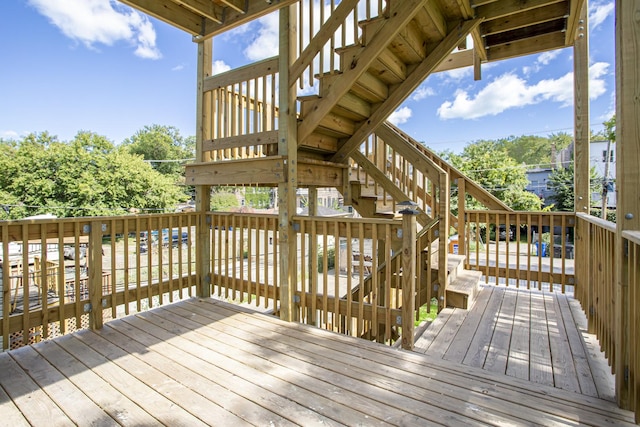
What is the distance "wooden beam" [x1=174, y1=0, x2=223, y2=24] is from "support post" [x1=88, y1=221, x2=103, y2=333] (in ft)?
6.96

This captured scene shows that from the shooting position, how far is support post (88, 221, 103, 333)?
2637 millimetres

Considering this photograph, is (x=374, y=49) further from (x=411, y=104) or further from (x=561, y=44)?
(x=411, y=104)

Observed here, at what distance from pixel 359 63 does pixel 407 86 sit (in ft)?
3.26

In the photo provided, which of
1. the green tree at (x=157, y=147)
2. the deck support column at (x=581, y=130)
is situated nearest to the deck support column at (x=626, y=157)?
the deck support column at (x=581, y=130)

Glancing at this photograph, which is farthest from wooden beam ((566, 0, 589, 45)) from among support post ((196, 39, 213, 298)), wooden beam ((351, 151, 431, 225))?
support post ((196, 39, 213, 298))

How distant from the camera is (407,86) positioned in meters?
3.39

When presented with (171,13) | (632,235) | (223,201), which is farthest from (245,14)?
(223,201)

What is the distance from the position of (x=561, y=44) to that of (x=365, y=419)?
4467 mm

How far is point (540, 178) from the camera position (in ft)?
86.9

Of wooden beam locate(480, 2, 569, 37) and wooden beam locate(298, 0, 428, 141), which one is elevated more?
wooden beam locate(480, 2, 569, 37)

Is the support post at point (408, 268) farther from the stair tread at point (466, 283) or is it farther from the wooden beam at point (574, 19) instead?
the wooden beam at point (574, 19)

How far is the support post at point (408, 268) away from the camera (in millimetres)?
2336

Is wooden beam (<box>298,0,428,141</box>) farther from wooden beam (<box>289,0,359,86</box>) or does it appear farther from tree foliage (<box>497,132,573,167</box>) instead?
tree foliage (<box>497,132,573,167</box>)

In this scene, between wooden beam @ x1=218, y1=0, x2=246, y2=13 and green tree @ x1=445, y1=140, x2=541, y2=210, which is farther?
green tree @ x1=445, y1=140, x2=541, y2=210
